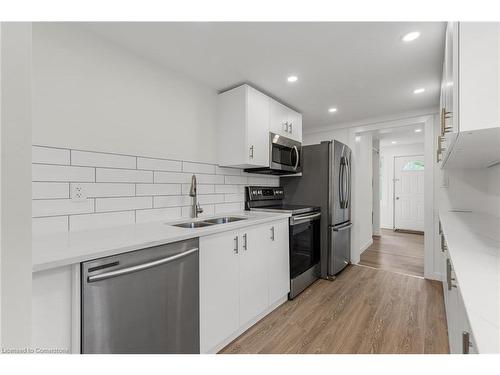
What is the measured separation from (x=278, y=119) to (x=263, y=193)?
0.94 m

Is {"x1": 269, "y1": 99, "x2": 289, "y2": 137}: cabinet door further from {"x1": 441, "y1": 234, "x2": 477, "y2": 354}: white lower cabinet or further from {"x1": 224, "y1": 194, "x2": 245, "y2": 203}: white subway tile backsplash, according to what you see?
{"x1": 441, "y1": 234, "x2": 477, "y2": 354}: white lower cabinet

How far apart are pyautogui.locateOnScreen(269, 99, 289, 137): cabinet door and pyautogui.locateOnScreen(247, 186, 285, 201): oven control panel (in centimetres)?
72

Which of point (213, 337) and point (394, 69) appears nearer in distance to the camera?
point (213, 337)

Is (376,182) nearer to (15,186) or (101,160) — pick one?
(101,160)

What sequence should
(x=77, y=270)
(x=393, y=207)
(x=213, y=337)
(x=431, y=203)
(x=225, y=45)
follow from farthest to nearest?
(x=393, y=207), (x=431, y=203), (x=225, y=45), (x=213, y=337), (x=77, y=270)

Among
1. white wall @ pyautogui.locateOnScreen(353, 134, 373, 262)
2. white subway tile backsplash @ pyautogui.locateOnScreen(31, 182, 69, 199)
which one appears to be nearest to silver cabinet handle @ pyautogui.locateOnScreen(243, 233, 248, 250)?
white subway tile backsplash @ pyautogui.locateOnScreen(31, 182, 69, 199)

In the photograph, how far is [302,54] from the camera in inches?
69.0

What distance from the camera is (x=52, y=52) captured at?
4.49ft

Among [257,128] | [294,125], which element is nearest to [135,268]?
[257,128]

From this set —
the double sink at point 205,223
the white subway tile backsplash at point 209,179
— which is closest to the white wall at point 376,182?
the white subway tile backsplash at point 209,179

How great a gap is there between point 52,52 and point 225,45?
3.59 feet

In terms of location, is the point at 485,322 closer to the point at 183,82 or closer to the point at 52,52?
the point at 52,52

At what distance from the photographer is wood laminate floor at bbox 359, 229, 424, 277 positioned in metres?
3.29

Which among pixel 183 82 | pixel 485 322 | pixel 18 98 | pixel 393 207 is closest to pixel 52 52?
pixel 183 82
